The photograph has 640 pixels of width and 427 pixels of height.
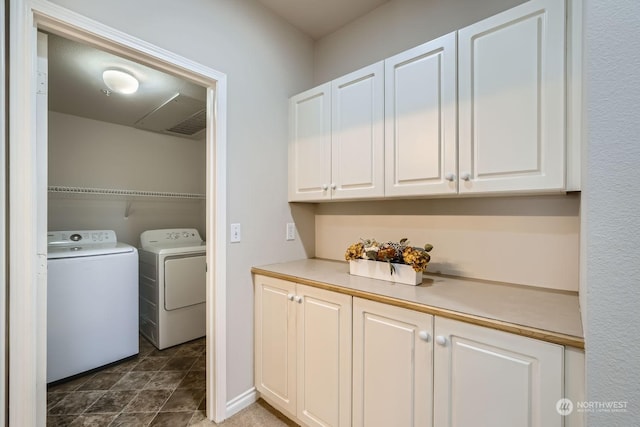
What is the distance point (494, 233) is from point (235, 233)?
58.3 inches

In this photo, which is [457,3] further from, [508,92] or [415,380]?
[415,380]

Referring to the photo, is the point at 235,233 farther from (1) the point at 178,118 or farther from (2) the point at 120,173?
(2) the point at 120,173

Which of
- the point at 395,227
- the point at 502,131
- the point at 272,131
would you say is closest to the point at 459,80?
the point at 502,131

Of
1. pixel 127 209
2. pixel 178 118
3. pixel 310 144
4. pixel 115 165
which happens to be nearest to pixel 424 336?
pixel 310 144

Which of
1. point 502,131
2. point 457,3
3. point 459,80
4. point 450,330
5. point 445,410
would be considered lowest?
point 445,410

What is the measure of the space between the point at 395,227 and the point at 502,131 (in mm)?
841

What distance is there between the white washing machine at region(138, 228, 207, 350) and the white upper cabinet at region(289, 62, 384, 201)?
1.43 metres

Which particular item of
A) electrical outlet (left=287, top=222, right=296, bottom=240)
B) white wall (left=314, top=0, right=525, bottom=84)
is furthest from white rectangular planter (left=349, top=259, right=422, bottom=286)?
white wall (left=314, top=0, right=525, bottom=84)

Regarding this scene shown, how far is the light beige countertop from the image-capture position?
2.90ft

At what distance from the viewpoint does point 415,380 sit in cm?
110

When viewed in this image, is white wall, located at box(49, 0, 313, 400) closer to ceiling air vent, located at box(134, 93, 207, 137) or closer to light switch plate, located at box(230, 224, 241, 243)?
light switch plate, located at box(230, 224, 241, 243)

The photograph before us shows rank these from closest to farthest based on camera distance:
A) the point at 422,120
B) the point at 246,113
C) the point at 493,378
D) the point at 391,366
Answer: the point at 493,378 < the point at 391,366 < the point at 422,120 < the point at 246,113

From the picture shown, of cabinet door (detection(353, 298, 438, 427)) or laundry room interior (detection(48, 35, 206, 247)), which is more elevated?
laundry room interior (detection(48, 35, 206, 247))

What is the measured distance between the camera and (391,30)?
Result: 1834mm
